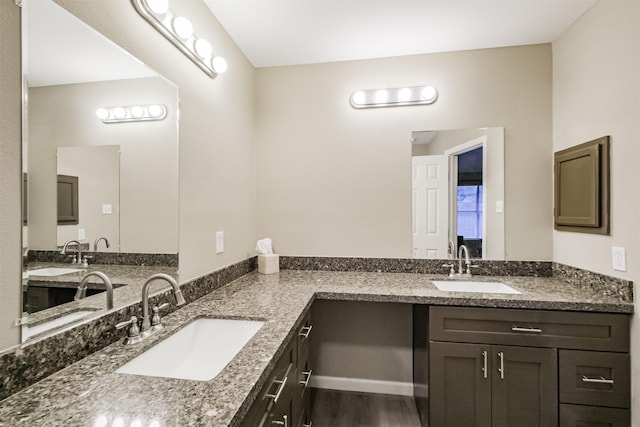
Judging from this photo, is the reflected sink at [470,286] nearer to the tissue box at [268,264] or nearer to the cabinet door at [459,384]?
the cabinet door at [459,384]

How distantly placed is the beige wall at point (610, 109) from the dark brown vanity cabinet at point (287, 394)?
157cm

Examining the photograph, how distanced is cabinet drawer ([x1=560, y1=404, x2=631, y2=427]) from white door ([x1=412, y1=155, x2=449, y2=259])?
3.32 ft

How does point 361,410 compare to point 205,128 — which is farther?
point 361,410

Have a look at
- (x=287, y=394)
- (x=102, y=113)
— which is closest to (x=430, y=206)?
(x=287, y=394)

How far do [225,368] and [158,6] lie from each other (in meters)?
1.39

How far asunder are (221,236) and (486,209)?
1.80 meters

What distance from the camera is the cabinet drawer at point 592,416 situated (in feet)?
4.89

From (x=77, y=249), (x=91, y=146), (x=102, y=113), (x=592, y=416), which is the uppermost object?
(x=102, y=113)

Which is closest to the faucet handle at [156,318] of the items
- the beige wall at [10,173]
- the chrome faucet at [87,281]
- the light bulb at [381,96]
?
the chrome faucet at [87,281]

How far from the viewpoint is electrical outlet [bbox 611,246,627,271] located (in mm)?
1513

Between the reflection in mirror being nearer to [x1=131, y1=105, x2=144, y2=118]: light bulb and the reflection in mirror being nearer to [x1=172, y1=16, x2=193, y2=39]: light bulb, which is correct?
[x1=172, y1=16, x2=193, y2=39]: light bulb

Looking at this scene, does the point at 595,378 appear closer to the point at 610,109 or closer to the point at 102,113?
the point at 610,109

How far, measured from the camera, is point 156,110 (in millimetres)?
1334

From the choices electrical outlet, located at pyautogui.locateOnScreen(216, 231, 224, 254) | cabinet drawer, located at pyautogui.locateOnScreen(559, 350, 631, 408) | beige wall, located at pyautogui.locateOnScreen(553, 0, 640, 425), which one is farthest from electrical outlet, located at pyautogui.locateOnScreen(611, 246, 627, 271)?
electrical outlet, located at pyautogui.locateOnScreen(216, 231, 224, 254)
